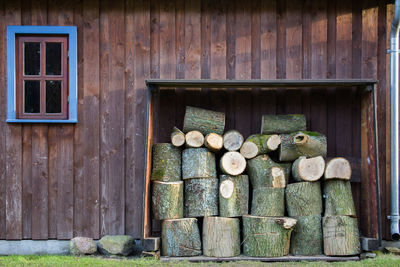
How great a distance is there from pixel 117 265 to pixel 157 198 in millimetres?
924

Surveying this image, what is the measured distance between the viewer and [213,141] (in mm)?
5090

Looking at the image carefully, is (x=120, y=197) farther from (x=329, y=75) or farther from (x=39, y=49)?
(x=329, y=75)

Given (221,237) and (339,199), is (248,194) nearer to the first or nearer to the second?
(221,237)

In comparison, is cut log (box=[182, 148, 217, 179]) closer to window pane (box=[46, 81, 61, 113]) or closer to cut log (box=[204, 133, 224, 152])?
cut log (box=[204, 133, 224, 152])

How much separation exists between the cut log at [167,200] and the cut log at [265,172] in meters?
0.94

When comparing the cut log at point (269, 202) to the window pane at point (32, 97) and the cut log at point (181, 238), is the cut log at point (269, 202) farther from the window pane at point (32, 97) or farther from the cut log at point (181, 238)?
the window pane at point (32, 97)

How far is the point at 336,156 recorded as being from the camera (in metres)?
5.55

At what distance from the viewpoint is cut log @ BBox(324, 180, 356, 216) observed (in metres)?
5.02

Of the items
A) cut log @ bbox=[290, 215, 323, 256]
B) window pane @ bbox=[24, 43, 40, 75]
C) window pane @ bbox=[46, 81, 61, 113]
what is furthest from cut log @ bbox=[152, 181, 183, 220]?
window pane @ bbox=[24, 43, 40, 75]

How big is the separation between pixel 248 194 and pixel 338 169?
115cm

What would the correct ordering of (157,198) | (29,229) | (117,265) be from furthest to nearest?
(29,229), (157,198), (117,265)

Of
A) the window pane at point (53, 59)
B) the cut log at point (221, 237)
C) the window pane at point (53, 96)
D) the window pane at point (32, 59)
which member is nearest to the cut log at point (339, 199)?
the cut log at point (221, 237)

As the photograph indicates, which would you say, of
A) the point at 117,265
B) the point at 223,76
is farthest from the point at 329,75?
the point at 117,265

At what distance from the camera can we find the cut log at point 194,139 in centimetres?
517
